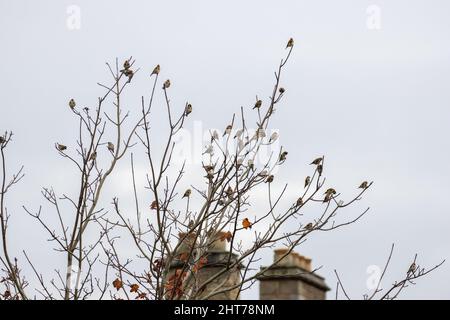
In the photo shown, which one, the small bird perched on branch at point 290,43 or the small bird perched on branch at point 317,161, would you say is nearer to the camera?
the small bird perched on branch at point 317,161

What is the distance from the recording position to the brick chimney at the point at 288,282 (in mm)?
12930

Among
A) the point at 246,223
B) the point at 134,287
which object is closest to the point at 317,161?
the point at 246,223

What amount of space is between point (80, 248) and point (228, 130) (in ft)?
4.65

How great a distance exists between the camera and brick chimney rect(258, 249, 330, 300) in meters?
12.9

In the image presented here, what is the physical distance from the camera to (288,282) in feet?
43.0

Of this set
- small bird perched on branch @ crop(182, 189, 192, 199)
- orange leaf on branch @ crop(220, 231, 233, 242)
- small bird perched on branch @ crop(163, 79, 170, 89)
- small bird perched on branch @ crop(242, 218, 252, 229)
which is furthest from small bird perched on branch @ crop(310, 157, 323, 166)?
small bird perched on branch @ crop(163, 79, 170, 89)

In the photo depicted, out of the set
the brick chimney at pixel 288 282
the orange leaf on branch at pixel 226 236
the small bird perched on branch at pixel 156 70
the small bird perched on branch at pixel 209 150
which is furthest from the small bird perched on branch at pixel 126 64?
the brick chimney at pixel 288 282

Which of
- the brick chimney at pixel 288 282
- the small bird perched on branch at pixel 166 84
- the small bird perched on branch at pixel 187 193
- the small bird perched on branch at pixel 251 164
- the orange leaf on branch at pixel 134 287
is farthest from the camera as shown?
the brick chimney at pixel 288 282

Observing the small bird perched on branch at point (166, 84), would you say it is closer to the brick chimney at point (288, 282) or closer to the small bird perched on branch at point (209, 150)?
the small bird perched on branch at point (209, 150)

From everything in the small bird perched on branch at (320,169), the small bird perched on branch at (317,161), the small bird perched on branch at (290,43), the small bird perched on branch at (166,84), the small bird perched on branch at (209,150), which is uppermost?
the small bird perched on branch at (290,43)

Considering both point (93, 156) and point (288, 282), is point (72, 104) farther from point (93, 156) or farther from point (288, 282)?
point (288, 282)

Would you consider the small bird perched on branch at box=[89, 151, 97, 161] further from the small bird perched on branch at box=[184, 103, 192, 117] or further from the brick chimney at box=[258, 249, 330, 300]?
the brick chimney at box=[258, 249, 330, 300]

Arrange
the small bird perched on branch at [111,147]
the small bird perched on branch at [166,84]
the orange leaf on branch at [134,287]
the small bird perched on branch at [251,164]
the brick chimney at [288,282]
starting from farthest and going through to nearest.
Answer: the brick chimney at [288,282] → the orange leaf on branch at [134,287] → the small bird perched on branch at [111,147] → the small bird perched on branch at [166,84] → the small bird perched on branch at [251,164]
